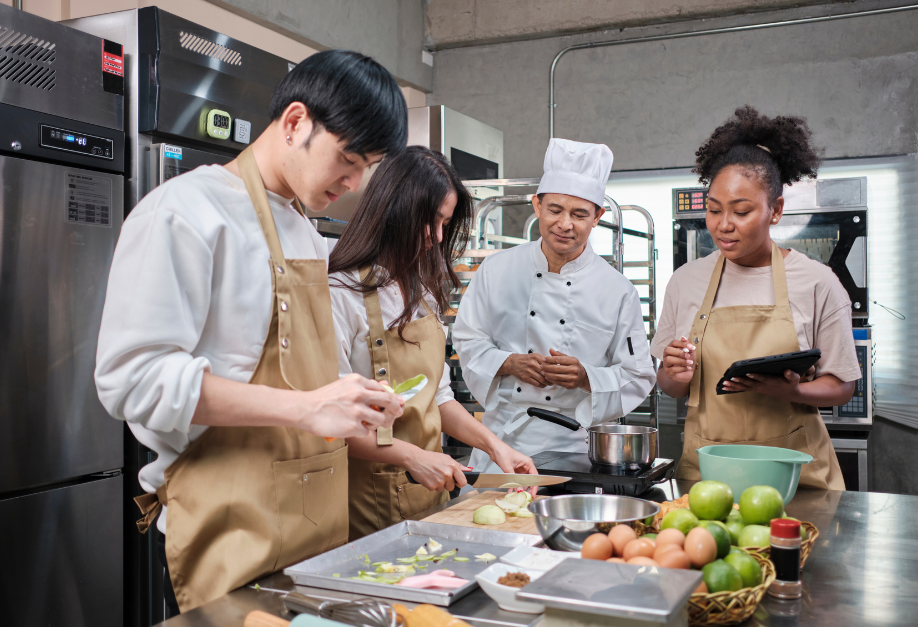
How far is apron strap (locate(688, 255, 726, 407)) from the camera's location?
2.23 meters

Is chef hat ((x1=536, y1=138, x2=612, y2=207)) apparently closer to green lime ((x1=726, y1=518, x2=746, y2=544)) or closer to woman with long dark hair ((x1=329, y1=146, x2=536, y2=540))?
woman with long dark hair ((x1=329, y1=146, x2=536, y2=540))

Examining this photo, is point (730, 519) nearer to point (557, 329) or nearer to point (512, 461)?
point (512, 461)

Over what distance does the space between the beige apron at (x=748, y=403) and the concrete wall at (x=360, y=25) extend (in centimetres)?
326

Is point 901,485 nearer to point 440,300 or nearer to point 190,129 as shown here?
point 440,300

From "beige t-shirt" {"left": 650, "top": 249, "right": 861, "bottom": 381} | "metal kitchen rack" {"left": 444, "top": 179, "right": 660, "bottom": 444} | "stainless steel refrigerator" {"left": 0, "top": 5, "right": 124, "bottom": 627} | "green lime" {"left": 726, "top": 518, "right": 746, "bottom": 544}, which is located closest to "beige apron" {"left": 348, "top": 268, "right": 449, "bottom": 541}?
"green lime" {"left": 726, "top": 518, "right": 746, "bottom": 544}

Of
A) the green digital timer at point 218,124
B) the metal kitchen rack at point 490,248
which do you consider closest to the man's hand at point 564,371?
the metal kitchen rack at point 490,248

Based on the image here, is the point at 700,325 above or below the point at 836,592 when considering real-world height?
above

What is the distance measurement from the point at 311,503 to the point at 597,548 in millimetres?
503

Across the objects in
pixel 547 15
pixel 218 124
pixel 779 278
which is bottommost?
pixel 779 278

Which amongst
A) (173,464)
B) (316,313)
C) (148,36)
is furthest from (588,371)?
(148,36)

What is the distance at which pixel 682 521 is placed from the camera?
118 centimetres

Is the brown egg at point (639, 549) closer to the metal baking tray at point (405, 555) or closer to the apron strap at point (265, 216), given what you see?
the metal baking tray at point (405, 555)

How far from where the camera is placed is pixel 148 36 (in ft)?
8.44

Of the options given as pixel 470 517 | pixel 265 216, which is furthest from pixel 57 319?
pixel 470 517
